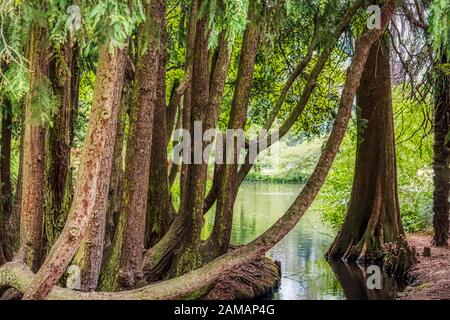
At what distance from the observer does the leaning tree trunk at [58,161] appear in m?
6.30

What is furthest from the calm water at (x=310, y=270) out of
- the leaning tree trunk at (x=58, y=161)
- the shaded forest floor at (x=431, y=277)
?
the leaning tree trunk at (x=58, y=161)

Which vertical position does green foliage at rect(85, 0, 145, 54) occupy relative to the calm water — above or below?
above

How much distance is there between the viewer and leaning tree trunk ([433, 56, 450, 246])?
10172mm

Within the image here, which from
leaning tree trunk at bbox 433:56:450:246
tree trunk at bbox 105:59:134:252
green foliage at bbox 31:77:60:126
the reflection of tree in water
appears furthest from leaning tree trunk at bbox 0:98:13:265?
leaning tree trunk at bbox 433:56:450:246

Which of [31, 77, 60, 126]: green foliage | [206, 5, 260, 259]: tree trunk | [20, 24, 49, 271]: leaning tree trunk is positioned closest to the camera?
[31, 77, 60, 126]: green foliage

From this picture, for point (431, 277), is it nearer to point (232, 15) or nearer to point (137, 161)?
point (137, 161)

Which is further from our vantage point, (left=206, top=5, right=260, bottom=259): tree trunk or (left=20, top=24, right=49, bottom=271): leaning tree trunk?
(left=206, top=5, right=260, bottom=259): tree trunk

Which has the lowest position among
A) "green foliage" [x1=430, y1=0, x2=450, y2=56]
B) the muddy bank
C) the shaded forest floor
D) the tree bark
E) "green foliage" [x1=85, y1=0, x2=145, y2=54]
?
the muddy bank

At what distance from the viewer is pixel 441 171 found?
10.3 metres

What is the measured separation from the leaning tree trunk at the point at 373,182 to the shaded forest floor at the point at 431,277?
862 mm

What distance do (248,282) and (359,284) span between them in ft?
7.66

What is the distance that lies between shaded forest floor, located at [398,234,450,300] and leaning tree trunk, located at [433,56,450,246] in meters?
0.38

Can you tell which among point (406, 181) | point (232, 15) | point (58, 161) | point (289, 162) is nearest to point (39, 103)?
point (58, 161)

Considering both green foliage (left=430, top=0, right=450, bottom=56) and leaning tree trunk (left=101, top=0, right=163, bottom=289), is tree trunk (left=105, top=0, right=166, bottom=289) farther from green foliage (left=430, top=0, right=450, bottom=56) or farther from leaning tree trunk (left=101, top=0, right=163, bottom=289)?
green foliage (left=430, top=0, right=450, bottom=56)
